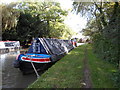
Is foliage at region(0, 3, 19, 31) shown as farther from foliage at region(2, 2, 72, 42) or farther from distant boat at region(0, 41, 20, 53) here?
distant boat at region(0, 41, 20, 53)

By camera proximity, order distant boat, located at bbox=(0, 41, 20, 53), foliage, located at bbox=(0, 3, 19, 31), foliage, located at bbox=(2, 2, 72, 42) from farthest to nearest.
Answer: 1. foliage, located at bbox=(2, 2, 72, 42)
2. foliage, located at bbox=(0, 3, 19, 31)
3. distant boat, located at bbox=(0, 41, 20, 53)

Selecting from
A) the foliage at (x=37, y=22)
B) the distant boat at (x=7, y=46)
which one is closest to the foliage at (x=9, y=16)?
the foliage at (x=37, y=22)

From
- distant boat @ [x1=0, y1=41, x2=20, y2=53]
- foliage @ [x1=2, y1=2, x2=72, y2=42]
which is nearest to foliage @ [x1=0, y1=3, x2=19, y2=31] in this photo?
foliage @ [x1=2, y1=2, x2=72, y2=42]

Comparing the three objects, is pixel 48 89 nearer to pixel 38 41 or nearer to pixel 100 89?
pixel 100 89

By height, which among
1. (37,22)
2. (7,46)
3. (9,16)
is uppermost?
(9,16)

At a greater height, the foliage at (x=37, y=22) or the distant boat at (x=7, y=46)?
the foliage at (x=37, y=22)

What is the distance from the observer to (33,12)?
21.7 m

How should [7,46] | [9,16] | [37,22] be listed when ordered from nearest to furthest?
[7,46] < [9,16] < [37,22]

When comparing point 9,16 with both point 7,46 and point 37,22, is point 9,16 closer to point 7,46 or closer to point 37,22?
point 7,46

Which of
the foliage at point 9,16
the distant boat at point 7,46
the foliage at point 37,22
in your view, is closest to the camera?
the distant boat at point 7,46

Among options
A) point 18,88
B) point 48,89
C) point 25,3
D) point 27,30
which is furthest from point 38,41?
point 25,3

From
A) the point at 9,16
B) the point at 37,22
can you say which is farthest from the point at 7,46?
the point at 37,22

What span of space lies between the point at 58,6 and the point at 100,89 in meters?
19.6

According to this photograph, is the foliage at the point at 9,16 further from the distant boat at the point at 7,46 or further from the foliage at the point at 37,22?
the distant boat at the point at 7,46
